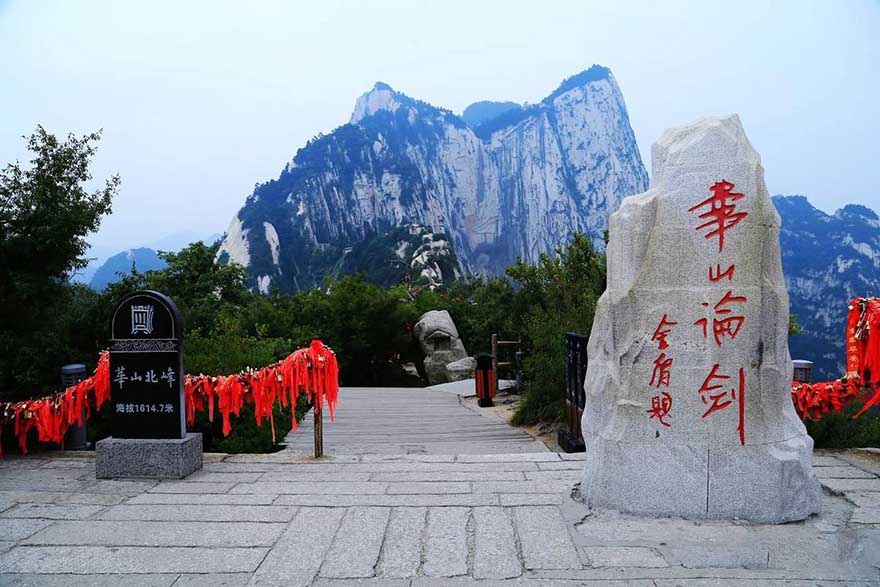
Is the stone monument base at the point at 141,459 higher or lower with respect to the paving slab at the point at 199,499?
higher

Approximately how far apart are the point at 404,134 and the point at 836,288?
59.7m

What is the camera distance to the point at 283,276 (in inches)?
2470

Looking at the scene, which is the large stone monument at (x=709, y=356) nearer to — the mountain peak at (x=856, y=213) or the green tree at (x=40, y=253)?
the green tree at (x=40, y=253)

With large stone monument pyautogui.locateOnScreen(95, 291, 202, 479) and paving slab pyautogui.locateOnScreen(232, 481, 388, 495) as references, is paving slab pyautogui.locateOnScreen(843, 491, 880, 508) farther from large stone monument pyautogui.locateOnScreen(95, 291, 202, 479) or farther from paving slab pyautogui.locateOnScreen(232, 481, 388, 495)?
large stone monument pyautogui.locateOnScreen(95, 291, 202, 479)

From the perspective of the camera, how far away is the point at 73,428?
660 centimetres

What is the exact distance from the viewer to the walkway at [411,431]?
26.8 ft

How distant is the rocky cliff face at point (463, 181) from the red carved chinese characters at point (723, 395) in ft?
203

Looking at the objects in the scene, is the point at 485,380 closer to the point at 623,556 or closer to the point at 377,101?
the point at 623,556

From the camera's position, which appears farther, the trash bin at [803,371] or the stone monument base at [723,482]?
the trash bin at [803,371]

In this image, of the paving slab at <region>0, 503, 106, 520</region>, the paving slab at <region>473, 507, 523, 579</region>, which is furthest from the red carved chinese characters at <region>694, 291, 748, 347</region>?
the paving slab at <region>0, 503, 106, 520</region>

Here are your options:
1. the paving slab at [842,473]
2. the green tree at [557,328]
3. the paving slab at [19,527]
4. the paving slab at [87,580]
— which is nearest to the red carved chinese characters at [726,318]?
the paving slab at [842,473]

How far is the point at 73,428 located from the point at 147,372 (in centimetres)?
193

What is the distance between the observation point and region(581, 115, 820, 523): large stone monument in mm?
4023

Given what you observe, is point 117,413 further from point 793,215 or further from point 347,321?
point 793,215
